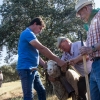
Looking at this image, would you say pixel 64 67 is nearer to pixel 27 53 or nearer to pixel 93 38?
pixel 27 53

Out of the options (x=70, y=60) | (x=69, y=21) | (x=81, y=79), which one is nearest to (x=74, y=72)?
(x=81, y=79)

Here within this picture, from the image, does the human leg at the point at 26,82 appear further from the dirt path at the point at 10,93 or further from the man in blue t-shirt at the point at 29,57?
the dirt path at the point at 10,93

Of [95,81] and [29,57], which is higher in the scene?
[29,57]

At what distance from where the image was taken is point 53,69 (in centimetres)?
527

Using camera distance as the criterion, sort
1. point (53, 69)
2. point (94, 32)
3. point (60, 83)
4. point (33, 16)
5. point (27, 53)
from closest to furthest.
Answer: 1. point (94, 32)
2. point (27, 53)
3. point (53, 69)
4. point (60, 83)
5. point (33, 16)

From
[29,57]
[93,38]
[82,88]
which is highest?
[93,38]

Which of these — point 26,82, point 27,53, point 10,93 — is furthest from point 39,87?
point 10,93

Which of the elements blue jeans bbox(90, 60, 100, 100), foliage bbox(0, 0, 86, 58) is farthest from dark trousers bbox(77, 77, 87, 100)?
foliage bbox(0, 0, 86, 58)

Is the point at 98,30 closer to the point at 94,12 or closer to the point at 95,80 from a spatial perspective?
the point at 94,12

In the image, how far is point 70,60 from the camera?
522cm

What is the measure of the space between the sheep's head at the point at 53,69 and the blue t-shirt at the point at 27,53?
0.32m

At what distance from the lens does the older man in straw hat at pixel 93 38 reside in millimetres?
3549

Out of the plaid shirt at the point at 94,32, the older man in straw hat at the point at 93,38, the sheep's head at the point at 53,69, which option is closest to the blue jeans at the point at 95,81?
the older man in straw hat at the point at 93,38

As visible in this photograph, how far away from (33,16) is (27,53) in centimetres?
1013
